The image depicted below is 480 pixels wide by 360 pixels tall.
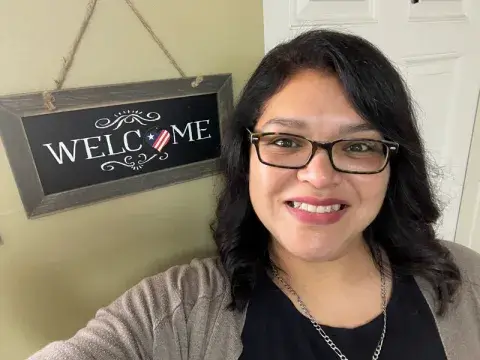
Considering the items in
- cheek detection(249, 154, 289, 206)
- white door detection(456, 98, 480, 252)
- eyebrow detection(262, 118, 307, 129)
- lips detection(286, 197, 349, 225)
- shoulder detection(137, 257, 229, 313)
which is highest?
eyebrow detection(262, 118, 307, 129)

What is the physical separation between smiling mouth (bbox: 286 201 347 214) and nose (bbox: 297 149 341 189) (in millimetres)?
44

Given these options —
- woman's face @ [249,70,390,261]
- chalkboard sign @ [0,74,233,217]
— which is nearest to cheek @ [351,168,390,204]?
woman's face @ [249,70,390,261]

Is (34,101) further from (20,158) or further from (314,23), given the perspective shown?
(314,23)

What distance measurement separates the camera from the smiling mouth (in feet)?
2.39

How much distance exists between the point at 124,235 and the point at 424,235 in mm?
734

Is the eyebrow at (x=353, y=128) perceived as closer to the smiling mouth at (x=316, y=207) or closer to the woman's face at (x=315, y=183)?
the woman's face at (x=315, y=183)

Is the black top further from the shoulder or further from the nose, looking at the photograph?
the nose

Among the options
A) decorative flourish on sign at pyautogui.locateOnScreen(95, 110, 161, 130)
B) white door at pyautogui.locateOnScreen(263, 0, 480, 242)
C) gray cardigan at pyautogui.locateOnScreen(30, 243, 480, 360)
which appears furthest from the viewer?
white door at pyautogui.locateOnScreen(263, 0, 480, 242)

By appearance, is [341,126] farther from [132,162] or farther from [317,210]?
[132,162]

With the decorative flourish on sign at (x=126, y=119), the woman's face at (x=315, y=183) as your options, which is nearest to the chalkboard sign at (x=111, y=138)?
the decorative flourish on sign at (x=126, y=119)

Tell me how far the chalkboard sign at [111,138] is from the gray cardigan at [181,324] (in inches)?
9.2

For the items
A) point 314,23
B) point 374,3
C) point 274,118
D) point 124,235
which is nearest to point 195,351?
point 124,235

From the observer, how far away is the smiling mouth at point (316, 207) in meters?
0.73

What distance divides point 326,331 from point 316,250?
22 cm
